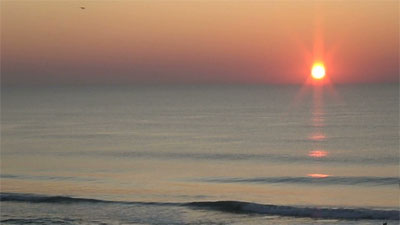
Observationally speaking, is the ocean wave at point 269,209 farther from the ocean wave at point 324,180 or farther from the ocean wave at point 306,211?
the ocean wave at point 324,180

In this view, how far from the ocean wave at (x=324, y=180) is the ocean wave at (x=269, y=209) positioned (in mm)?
6713

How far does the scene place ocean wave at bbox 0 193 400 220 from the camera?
2859 cm

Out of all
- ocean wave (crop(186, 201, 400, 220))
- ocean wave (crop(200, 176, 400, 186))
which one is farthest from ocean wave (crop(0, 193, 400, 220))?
ocean wave (crop(200, 176, 400, 186))

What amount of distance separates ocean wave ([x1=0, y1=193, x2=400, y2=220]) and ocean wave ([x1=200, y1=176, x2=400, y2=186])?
671 centimetres

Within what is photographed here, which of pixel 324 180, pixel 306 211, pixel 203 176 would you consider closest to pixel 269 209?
pixel 306 211

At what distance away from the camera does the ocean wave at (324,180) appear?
36.8 meters

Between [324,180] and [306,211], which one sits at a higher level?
[324,180]

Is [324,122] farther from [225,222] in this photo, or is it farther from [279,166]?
[225,222]

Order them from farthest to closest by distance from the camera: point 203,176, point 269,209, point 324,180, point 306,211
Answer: point 203,176 < point 324,180 < point 269,209 < point 306,211

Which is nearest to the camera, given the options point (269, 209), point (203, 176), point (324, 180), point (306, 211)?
point (306, 211)

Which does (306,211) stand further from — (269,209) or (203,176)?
(203,176)

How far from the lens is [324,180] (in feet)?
124

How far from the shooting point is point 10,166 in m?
45.2

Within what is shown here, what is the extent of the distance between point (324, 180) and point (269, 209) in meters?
9.03
